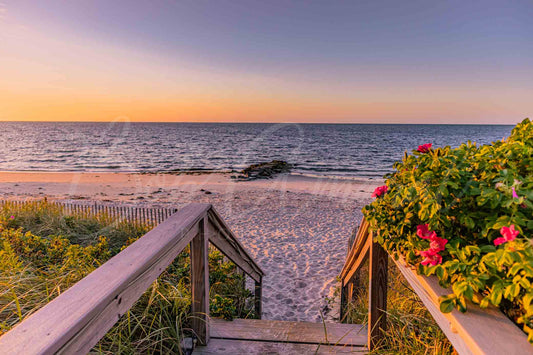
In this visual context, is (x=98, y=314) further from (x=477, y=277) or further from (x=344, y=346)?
(x=344, y=346)

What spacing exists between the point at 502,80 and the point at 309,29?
40553 millimetres

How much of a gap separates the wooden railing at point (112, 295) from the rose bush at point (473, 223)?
1180mm

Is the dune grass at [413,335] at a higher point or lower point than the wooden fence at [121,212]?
higher

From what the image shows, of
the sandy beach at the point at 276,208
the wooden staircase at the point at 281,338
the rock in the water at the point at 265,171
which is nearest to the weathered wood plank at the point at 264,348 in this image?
the wooden staircase at the point at 281,338

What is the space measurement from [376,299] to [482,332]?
4.46ft

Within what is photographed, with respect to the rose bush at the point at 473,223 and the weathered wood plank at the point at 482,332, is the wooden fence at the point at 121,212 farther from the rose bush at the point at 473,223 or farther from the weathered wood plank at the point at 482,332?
the weathered wood plank at the point at 482,332

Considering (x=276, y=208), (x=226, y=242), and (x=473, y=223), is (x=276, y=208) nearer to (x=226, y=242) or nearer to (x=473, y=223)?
(x=226, y=242)

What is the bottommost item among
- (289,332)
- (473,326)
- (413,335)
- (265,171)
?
(265,171)

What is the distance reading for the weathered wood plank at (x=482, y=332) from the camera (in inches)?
32.3

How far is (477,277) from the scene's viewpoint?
100 cm

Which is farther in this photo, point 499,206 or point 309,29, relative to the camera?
point 309,29

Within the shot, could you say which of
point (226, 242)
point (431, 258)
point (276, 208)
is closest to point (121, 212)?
point (276, 208)

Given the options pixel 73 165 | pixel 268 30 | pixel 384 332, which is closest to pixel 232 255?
pixel 384 332

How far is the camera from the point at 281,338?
93.0 inches
